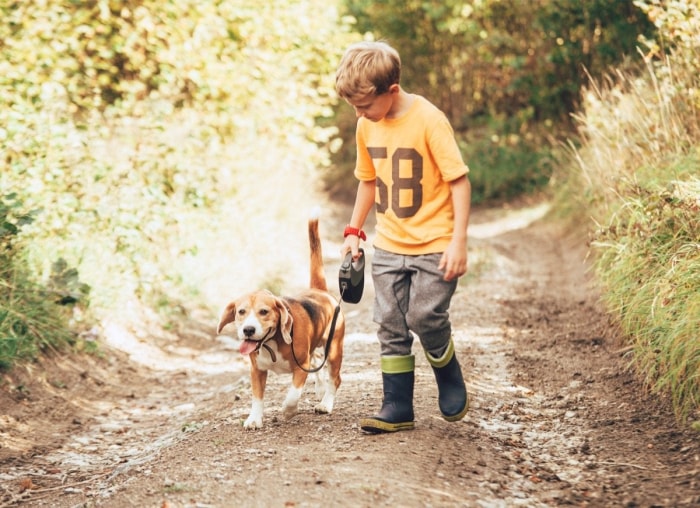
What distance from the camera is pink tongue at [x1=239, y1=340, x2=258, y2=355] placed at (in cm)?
456

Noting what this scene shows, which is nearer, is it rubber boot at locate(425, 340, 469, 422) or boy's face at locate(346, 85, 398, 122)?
boy's face at locate(346, 85, 398, 122)

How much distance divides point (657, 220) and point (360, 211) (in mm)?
2424

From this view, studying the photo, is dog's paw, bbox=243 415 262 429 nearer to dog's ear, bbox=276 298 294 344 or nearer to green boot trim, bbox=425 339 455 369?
dog's ear, bbox=276 298 294 344

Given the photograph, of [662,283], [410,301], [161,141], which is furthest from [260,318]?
[161,141]

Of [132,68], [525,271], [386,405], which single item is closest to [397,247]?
[386,405]

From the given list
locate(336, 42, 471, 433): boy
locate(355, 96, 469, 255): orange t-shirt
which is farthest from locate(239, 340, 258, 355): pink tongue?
locate(355, 96, 469, 255): orange t-shirt

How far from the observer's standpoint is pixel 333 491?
359cm

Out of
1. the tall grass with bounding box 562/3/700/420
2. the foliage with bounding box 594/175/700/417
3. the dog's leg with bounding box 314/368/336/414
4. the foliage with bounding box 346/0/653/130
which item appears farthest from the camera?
the foliage with bounding box 346/0/653/130

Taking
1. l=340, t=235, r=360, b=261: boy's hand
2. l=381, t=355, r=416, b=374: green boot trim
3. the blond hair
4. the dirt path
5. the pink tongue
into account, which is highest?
the blond hair

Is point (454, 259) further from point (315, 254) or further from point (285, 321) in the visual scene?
point (315, 254)

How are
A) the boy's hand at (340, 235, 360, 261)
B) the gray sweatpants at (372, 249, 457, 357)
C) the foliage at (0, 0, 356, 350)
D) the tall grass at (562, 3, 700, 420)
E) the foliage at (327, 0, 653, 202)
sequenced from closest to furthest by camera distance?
the gray sweatpants at (372, 249, 457, 357) < the boy's hand at (340, 235, 360, 261) < the tall grass at (562, 3, 700, 420) < the foliage at (0, 0, 356, 350) < the foliage at (327, 0, 653, 202)

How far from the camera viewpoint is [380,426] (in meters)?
4.41

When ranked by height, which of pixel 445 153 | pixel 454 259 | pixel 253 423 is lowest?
pixel 253 423

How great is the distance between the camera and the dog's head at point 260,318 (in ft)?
15.1
